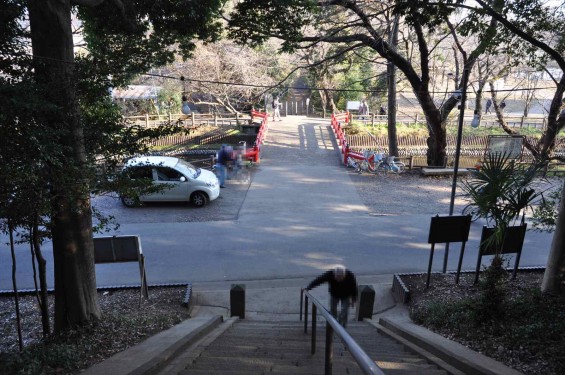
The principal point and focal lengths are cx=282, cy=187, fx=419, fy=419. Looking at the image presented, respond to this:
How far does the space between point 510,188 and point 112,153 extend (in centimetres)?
555

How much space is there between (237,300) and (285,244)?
3523 mm

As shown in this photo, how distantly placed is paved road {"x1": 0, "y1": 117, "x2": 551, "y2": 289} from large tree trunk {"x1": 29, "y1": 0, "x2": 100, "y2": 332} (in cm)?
313

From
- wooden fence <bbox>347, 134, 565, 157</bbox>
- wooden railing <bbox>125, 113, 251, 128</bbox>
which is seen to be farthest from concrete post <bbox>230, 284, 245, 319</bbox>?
wooden railing <bbox>125, 113, 251, 128</bbox>

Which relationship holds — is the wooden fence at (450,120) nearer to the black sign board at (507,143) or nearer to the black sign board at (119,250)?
the black sign board at (507,143)

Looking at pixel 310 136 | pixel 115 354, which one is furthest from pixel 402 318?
pixel 310 136

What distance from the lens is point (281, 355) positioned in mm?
4621

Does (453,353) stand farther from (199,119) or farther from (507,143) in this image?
(199,119)

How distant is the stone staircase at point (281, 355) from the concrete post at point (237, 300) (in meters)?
1.01

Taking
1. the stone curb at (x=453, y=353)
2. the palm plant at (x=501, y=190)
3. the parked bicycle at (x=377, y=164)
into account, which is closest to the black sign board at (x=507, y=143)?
the parked bicycle at (x=377, y=164)

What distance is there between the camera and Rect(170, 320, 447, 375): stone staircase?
401cm

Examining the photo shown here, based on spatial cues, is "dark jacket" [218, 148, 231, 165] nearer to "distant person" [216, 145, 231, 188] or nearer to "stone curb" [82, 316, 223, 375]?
"distant person" [216, 145, 231, 188]

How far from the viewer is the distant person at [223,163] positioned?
1642 centimetres

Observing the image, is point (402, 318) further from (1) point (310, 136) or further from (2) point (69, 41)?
(1) point (310, 136)

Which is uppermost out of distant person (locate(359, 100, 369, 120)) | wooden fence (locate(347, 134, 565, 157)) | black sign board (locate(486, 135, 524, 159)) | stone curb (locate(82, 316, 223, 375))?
distant person (locate(359, 100, 369, 120))
